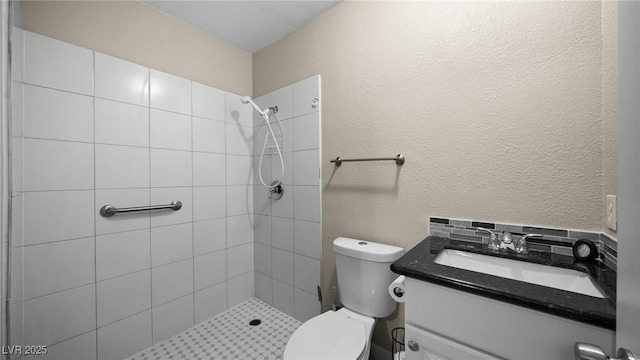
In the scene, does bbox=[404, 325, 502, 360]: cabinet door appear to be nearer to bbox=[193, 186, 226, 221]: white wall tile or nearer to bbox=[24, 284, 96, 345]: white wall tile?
bbox=[193, 186, 226, 221]: white wall tile

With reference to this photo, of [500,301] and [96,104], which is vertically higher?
[96,104]

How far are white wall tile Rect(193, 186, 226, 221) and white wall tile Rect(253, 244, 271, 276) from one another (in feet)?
1.42

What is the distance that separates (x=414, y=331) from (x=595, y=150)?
3.00 feet

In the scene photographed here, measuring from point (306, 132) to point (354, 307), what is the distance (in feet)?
3.77

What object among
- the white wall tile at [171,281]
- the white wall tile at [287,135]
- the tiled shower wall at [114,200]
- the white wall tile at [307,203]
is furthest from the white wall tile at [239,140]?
the white wall tile at [171,281]

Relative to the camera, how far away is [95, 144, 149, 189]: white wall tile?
4.45ft

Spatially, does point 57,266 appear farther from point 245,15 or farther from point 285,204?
point 245,15

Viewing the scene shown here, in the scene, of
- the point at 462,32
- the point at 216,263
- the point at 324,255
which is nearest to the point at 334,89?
the point at 462,32

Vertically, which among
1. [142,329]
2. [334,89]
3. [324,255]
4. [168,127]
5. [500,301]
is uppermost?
[334,89]

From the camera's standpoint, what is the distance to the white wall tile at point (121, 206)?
1353mm

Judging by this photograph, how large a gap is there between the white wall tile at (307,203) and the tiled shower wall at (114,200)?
59 cm

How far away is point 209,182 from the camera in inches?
72.4

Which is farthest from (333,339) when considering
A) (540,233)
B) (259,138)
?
(259,138)

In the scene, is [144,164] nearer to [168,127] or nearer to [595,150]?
[168,127]
